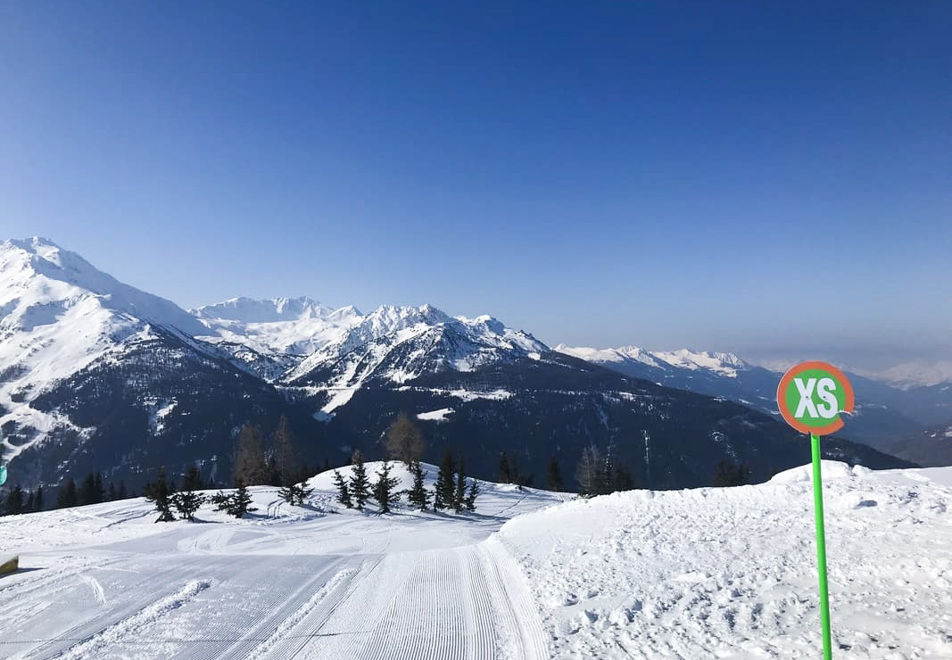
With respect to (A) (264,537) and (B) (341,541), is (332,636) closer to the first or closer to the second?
(B) (341,541)

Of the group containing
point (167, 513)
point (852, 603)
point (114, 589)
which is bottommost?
point (167, 513)

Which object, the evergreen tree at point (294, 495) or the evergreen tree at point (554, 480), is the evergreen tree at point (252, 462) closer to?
the evergreen tree at point (294, 495)

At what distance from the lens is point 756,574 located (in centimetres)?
1027

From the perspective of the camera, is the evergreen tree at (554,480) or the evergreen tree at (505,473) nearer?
the evergreen tree at (505,473)

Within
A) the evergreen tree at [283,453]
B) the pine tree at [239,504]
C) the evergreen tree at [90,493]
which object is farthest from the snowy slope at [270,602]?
the evergreen tree at [90,493]

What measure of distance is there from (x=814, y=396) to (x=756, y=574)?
6.43 m

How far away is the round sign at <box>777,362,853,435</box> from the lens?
5836 mm

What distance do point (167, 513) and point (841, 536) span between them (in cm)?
3787

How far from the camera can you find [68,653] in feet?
28.8

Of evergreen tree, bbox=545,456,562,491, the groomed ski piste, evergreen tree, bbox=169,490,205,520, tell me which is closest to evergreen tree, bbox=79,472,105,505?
evergreen tree, bbox=169,490,205,520

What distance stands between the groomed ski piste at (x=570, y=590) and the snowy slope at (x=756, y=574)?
0.05 meters

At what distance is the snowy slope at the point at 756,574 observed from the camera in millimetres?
7504

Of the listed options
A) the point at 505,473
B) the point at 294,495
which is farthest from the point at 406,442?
the point at 294,495

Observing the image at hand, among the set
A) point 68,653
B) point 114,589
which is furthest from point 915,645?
point 114,589
